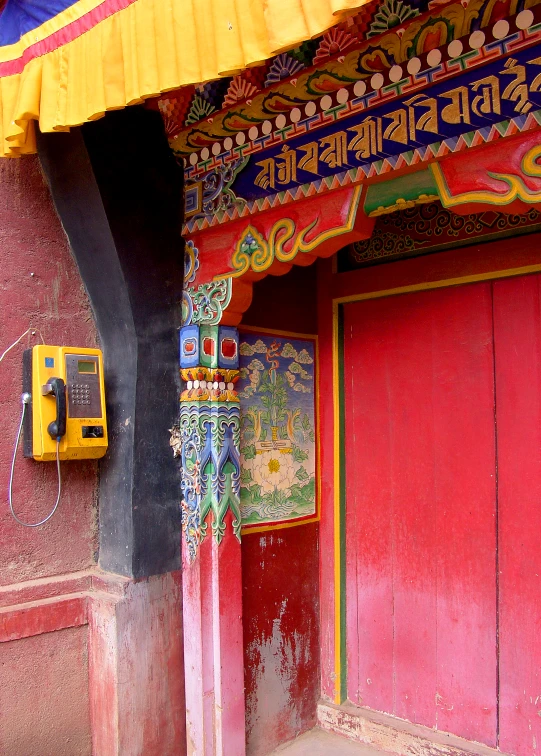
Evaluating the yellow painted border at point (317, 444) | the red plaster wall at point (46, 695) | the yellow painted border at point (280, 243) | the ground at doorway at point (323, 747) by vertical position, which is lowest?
the ground at doorway at point (323, 747)

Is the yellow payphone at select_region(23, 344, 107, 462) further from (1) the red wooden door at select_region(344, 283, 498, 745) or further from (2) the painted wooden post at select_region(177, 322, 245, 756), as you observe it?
(1) the red wooden door at select_region(344, 283, 498, 745)

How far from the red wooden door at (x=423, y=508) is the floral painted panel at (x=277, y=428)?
20 centimetres

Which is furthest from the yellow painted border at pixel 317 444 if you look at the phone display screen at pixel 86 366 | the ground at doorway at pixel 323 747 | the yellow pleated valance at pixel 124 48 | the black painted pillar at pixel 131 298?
the yellow pleated valance at pixel 124 48

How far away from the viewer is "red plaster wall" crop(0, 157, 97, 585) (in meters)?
2.55

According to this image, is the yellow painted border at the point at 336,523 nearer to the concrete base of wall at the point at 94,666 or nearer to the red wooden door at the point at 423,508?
the red wooden door at the point at 423,508

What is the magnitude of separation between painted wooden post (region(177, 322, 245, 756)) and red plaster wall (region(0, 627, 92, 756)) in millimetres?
426

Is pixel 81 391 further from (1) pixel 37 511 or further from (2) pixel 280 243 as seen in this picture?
(2) pixel 280 243

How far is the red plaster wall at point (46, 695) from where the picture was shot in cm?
244

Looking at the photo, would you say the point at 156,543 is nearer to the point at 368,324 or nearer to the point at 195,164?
the point at 368,324

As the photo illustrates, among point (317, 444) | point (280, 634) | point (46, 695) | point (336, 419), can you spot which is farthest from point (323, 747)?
point (336, 419)

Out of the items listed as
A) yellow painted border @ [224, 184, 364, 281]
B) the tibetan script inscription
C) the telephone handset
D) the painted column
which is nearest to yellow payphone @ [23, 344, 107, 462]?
the telephone handset

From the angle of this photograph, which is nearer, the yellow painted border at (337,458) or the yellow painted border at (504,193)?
the yellow painted border at (504,193)

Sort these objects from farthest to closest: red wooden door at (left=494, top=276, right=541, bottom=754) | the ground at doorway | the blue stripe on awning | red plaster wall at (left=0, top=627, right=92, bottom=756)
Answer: the ground at doorway
red wooden door at (left=494, top=276, right=541, bottom=754)
red plaster wall at (left=0, top=627, right=92, bottom=756)
the blue stripe on awning

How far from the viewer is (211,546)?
2.73 meters
